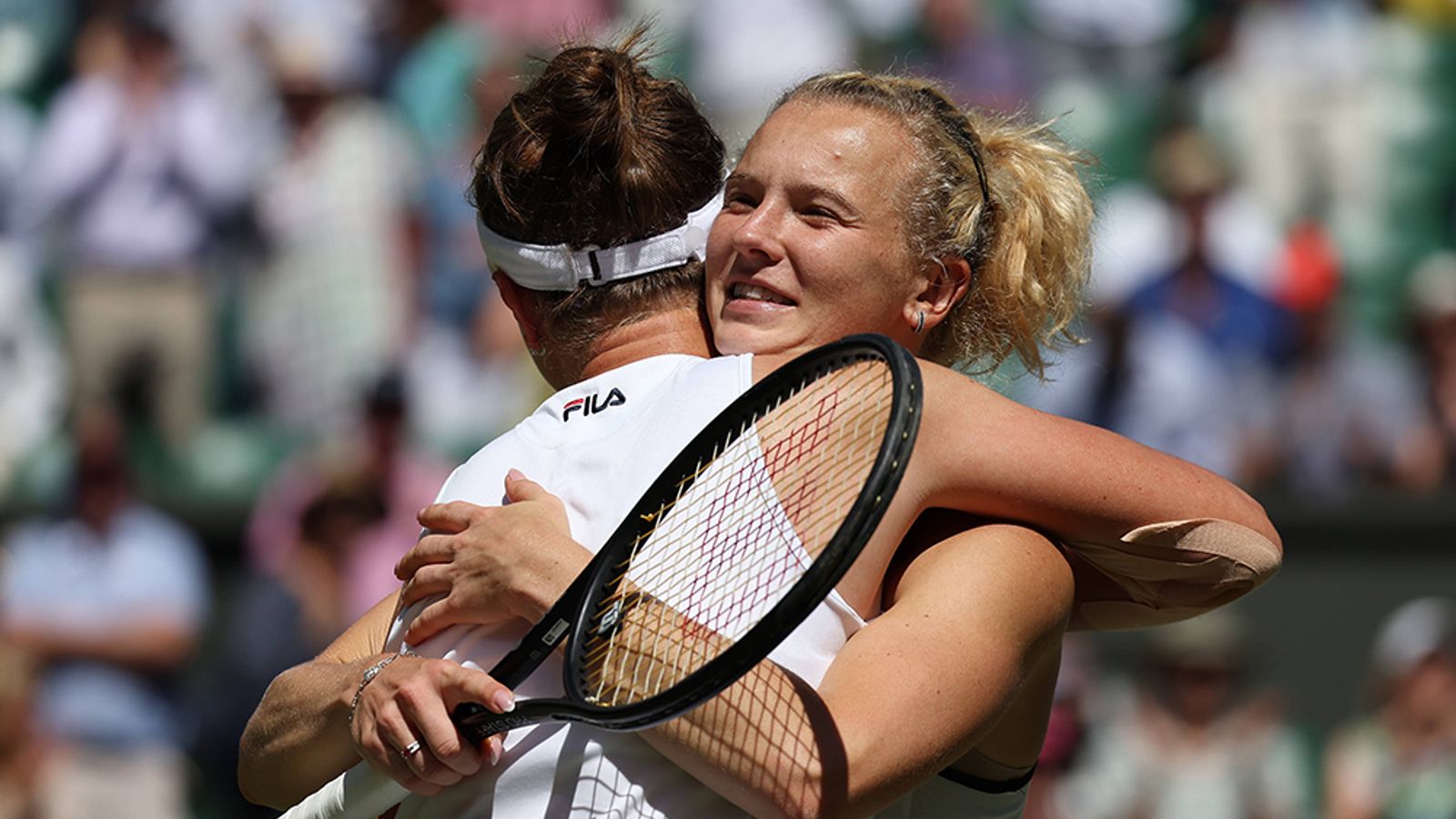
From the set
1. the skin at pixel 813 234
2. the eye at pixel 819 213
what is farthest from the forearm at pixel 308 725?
the eye at pixel 819 213

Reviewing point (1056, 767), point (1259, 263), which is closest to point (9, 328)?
point (1056, 767)

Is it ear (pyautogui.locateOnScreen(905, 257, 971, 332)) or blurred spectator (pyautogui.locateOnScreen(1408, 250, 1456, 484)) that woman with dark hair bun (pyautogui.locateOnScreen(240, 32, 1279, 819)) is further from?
blurred spectator (pyautogui.locateOnScreen(1408, 250, 1456, 484))

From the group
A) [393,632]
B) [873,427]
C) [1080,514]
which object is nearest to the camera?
[873,427]

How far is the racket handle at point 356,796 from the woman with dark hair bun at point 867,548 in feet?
0.10

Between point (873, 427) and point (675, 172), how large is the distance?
1.86 feet

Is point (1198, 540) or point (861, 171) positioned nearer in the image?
point (1198, 540)

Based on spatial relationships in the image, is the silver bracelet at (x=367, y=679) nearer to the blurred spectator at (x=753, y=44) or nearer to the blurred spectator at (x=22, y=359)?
the blurred spectator at (x=22, y=359)

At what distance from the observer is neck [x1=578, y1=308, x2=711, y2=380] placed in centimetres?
250

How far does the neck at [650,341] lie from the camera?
2.50 metres

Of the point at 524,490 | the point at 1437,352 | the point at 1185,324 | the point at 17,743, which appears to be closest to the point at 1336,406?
the point at 1437,352

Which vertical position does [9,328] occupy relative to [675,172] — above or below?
below

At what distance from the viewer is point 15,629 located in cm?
733

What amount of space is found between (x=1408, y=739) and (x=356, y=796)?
5935 mm

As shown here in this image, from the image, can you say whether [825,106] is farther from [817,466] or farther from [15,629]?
[15,629]
